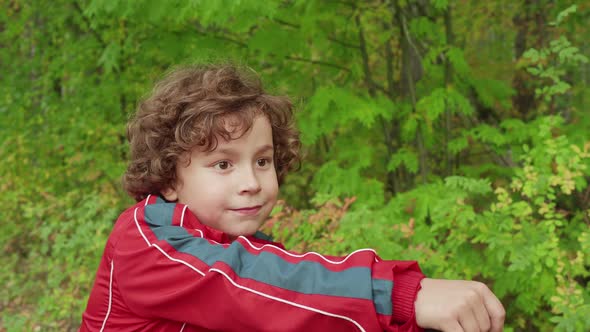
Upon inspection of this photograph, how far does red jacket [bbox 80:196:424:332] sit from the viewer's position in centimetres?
112

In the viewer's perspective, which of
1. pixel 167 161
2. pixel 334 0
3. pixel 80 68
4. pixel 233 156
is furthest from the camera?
pixel 80 68

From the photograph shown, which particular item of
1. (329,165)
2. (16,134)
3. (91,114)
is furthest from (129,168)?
(16,134)

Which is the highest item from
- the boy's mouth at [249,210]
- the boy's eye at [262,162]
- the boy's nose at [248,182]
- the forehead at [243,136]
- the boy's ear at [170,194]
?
the forehead at [243,136]

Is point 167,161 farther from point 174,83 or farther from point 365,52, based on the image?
point 365,52

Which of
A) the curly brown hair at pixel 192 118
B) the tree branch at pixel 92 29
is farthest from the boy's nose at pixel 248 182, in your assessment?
the tree branch at pixel 92 29

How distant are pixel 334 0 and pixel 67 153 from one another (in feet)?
11.8

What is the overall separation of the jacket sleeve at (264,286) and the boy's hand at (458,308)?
0.03 meters

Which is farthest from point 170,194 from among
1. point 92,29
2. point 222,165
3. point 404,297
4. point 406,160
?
point 92,29

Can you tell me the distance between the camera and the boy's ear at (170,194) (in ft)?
5.87

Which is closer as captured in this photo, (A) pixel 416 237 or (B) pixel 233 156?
(B) pixel 233 156

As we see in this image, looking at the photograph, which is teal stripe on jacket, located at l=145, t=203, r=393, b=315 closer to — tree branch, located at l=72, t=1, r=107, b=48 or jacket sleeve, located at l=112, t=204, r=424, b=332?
jacket sleeve, located at l=112, t=204, r=424, b=332

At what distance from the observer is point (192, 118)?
1.68 metres

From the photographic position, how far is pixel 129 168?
1961mm

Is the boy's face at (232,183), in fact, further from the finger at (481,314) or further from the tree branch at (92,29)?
the tree branch at (92,29)
